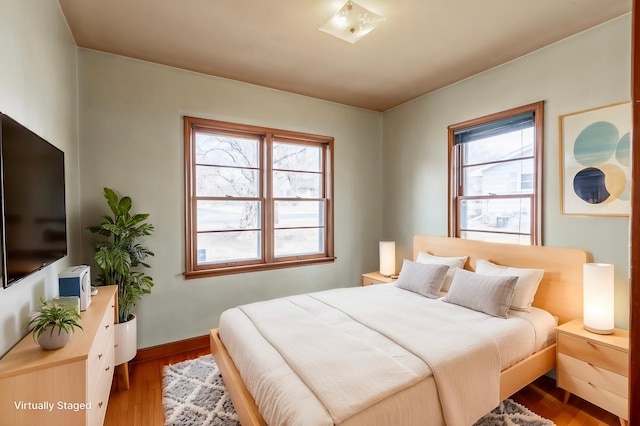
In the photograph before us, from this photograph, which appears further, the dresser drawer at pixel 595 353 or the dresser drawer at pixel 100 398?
the dresser drawer at pixel 595 353

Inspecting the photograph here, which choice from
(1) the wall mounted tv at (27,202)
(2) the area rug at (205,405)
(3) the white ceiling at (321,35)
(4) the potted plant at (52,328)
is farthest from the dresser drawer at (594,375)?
(1) the wall mounted tv at (27,202)

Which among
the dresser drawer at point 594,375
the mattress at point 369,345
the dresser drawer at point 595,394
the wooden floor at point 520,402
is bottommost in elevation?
the wooden floor at point 520,402

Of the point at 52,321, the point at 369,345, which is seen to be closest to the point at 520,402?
the point at 369,345

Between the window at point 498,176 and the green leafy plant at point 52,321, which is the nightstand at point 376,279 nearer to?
the window at point 498,176

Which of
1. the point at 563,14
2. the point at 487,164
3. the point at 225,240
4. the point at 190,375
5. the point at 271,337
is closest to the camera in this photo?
the point at 271,337

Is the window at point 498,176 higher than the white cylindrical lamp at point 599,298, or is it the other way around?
the window at point 498,176

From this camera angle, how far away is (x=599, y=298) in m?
2.15

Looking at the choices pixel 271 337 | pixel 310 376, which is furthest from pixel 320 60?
pixel 310 376

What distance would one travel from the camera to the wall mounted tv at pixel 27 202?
4.35ft

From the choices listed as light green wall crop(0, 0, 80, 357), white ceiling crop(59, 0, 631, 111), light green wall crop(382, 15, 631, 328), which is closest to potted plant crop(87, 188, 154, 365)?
light green wall crop(0, 0, 80, 357)

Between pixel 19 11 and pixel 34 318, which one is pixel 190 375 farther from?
pixel 19 11

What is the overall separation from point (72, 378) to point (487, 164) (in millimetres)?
Result: 3627

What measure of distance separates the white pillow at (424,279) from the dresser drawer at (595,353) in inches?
37.4

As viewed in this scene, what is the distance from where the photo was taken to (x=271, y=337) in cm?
202
